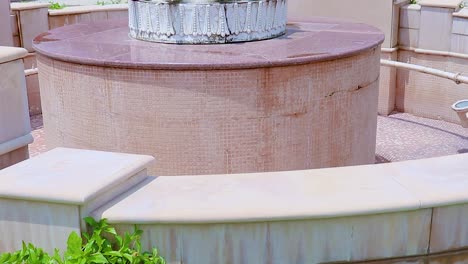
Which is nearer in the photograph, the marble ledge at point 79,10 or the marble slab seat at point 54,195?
the marble slab seat at point 54,195

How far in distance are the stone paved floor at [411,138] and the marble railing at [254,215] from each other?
18.9 feet

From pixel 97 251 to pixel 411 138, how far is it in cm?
761

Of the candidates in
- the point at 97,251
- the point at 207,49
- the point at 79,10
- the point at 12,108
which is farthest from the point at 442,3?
the point at 97,251

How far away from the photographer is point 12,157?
4.71 m

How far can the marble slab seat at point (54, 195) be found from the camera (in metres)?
2.41

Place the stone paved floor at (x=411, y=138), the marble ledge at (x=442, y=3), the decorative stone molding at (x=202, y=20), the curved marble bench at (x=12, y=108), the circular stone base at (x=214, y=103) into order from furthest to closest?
the marble ledge at (x=442, y=3) → the stone paved floor at (x=411, y=138) → the decorative stone molding at (x=202, y=20) → the circular stone base at (x=214, y=103) → the curved marble bench at (x=12, y=108)

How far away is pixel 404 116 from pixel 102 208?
887 cm

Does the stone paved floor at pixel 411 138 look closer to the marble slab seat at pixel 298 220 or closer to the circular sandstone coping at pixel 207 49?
the circular sandstone coping at pixel 207 49

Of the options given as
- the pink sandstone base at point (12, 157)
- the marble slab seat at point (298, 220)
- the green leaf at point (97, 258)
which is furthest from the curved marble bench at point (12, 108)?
the green leaf at point (97, 258)

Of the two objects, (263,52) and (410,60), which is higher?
(263,52)

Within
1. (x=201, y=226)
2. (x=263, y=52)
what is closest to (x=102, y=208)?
(x=201, y=226)

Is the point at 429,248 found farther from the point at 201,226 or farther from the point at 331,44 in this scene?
the point at 331,44

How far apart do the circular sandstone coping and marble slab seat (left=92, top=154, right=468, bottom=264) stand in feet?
9.26

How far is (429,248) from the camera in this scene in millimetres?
2576
